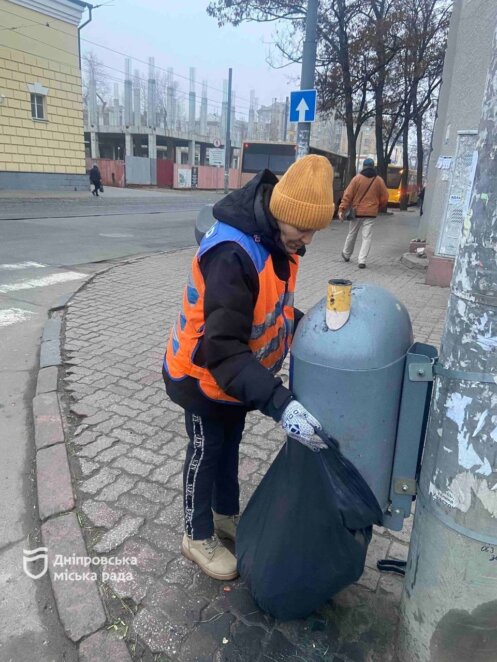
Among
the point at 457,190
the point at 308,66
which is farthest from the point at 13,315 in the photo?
Answer: the point at 308,66

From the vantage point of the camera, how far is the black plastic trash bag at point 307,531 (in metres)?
1.60

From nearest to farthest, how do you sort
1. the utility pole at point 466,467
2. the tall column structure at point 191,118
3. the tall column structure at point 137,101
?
the utility pole at point 466,467
the tall column structure at point 191,118
the tall column structure at point 137,101

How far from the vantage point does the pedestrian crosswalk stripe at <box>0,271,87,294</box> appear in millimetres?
6802

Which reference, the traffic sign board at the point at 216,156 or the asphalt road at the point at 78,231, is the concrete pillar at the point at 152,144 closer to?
the traffic sign board at the point at 216,156

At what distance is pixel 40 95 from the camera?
22.6 meters

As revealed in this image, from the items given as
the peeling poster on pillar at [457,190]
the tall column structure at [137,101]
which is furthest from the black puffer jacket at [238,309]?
the tall column structure at [137,101]

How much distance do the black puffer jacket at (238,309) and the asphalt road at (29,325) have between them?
1.19 meters

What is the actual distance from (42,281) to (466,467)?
688 centimetres

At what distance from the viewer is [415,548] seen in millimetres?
1651

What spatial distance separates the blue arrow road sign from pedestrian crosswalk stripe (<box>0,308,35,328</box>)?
A: 19.1 ft

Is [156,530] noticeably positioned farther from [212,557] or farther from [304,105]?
[304,105]

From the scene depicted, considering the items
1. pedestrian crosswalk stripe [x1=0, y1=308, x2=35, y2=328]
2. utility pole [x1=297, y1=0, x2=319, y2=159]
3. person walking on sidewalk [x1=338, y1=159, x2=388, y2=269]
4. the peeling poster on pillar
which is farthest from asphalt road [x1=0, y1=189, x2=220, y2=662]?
the peeling poster on pillar

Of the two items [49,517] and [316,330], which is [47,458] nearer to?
[49,517]

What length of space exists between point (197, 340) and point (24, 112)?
24.0 m
